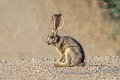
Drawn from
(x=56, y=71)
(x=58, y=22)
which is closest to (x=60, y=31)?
(x=58, y=22)

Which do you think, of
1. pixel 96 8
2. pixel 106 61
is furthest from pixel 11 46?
pixel 106 61

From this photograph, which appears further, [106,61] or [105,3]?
[105,3]

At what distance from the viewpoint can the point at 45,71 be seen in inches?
519

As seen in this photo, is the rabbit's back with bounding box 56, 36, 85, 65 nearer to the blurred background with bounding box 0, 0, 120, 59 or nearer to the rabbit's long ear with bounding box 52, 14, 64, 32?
the rabbit's long ear with bounding box 52, 14, 64, 32

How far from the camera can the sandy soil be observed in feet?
40.8

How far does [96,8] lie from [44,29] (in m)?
3.80

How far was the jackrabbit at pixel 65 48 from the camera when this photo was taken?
45.2ft

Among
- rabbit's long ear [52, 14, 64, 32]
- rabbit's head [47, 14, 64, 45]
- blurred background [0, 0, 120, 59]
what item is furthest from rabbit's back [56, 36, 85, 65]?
blurred background [0, 0, 120, 59]

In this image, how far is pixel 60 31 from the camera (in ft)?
117

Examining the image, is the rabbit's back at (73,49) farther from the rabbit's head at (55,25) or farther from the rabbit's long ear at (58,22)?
the rabbit's long ear at (58,22)

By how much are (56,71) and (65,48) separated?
82 cm

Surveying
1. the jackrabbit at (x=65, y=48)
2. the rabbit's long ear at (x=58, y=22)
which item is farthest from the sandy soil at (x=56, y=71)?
the rabbit's long ear at (x=58, y=22)

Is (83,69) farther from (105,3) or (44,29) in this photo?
(44,29)

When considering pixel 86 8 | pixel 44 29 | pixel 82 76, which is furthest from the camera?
pixel 86 8
